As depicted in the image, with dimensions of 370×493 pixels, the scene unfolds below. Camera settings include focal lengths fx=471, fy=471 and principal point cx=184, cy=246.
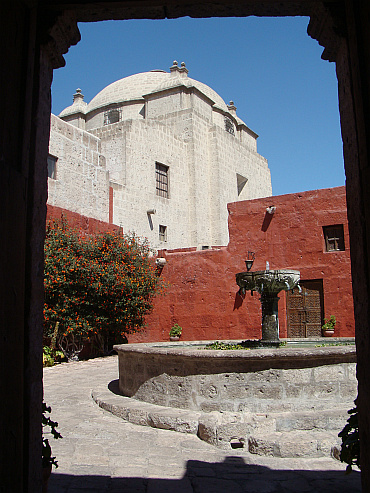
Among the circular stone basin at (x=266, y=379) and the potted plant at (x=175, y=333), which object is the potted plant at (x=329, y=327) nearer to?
the potted plant at (x=175, y=333)

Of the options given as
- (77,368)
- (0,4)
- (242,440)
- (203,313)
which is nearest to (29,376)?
(0,4)

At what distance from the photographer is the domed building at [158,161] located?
15.4 meters

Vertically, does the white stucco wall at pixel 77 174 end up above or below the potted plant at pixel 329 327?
above

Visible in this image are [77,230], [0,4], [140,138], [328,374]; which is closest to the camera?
[0,4]

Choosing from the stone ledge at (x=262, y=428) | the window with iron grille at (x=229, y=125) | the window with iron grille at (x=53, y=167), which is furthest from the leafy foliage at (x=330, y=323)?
the window with iron grille at (x=229, y=125)

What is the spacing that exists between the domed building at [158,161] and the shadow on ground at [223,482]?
11.4 m

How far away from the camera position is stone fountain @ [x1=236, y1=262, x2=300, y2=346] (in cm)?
693

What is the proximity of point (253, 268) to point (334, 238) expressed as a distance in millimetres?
2389

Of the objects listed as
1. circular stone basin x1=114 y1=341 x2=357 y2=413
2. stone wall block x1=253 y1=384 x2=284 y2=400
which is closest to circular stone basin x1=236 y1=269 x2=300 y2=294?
circular stone basin x1=114 y1=341 x2=357 y2=413

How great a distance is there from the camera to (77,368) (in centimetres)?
1016

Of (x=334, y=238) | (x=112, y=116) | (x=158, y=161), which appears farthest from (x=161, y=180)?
(x=334, y=238)

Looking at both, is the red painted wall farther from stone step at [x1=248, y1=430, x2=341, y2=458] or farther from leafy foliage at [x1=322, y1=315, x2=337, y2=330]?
stone step at [x1=248, y1=430, x2=341, y2=458]

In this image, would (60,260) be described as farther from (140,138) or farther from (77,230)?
(140,138)

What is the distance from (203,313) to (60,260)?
4857 mm
